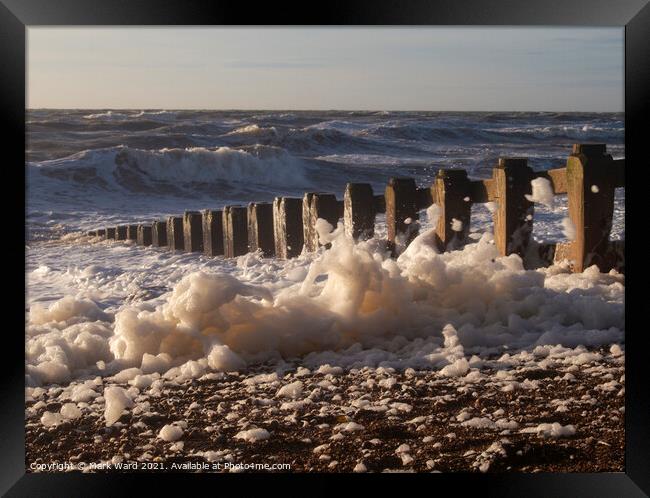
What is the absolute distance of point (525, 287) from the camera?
14.1 ft

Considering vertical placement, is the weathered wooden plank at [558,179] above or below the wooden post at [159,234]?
above

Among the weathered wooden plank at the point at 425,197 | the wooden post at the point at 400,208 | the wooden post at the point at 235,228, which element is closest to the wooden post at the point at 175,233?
the wooden post at the point at 235,228

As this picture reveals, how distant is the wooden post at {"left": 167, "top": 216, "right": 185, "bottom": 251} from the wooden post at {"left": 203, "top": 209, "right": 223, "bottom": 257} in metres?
0.15

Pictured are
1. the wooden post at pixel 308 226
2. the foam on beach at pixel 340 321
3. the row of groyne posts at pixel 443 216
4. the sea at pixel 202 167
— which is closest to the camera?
the foam on beach at pixel 340 321

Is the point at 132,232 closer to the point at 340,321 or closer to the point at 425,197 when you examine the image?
the point at 340,321

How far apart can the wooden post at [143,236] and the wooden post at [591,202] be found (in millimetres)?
2013

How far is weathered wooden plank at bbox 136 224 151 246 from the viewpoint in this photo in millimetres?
4703

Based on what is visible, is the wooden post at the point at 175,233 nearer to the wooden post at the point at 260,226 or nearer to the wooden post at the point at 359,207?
the wooden post at the point at 260,226

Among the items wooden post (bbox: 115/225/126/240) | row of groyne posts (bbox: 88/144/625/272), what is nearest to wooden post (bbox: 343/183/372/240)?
row of groyne posts (bbox: 88/144/625/272)

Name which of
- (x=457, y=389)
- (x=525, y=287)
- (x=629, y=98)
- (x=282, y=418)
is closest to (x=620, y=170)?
(x=525, y=287)

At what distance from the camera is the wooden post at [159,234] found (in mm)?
4750

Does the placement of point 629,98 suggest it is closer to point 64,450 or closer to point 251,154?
point 251,154

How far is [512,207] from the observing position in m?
4.65

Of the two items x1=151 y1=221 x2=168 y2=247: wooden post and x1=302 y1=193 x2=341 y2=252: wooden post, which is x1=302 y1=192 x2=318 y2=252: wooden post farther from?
x1=151 y1=221 x2=168 y2=247: wooden post
